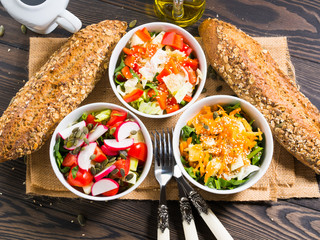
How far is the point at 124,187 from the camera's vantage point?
85.1 inches

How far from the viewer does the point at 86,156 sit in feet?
6.81

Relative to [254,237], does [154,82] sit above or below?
above

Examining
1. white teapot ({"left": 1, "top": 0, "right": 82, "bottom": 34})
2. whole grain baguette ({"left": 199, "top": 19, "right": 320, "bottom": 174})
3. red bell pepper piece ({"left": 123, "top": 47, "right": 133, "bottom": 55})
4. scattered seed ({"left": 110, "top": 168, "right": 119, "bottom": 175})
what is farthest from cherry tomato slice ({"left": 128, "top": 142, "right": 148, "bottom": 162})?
white teapot ({"left": 1, "top": 0, "right": 82, "bottom": 34})

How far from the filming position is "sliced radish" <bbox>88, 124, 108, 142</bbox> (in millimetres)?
2094

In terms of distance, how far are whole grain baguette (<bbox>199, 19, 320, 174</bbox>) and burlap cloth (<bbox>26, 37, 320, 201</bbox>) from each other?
0.37 feet

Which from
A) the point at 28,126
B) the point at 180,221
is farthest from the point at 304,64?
the point at 28,126

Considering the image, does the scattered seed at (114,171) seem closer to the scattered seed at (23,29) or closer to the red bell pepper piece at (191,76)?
→ the red bell pepper piece at (191,76)

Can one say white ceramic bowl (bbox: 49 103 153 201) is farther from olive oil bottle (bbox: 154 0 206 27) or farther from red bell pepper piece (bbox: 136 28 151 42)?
olive oil bottle (bbox: 154 0 206 27)

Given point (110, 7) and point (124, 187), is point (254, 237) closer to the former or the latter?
point (124, 187)

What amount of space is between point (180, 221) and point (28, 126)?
1.22 metres

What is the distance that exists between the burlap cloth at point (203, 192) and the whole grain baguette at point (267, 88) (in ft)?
0.37

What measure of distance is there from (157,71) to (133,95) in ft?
0.72

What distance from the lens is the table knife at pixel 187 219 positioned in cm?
223

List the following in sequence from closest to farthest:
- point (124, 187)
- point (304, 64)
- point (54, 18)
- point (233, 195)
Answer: point (54, 18) → point (124, 187) → point (233, 195) → point (304, 64)
